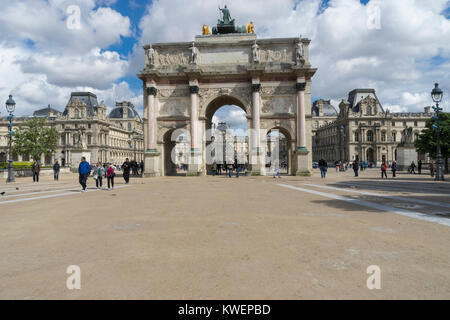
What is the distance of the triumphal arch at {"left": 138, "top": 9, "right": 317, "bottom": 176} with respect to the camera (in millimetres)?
29016

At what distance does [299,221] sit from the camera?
6684 millimetres

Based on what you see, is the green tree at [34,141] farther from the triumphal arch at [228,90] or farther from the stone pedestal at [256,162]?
the stone pedestal at [256,162]

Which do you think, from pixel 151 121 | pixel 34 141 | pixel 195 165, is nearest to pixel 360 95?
pixel 195 165

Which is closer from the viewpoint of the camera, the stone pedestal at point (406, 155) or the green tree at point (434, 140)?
the green tree at point (434, 140)

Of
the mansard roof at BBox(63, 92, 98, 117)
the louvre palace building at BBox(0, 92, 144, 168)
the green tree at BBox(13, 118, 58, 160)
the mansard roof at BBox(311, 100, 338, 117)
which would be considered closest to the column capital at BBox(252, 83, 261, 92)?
the green tree at BBox(13, 118, 58, 160)

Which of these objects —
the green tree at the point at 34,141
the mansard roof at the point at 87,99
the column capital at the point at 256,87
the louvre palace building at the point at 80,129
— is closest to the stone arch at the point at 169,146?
the column capital at the point at 256,87

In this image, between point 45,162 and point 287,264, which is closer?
point 287,264

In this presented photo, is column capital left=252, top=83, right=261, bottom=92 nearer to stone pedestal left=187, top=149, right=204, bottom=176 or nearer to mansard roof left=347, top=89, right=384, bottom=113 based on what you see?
stone pedestal left=187, top=149, right=204, bottom=176

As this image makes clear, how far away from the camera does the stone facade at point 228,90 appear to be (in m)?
29.0
